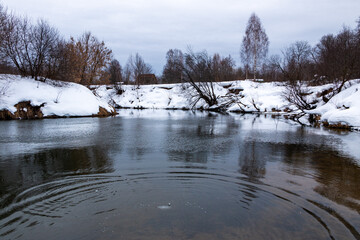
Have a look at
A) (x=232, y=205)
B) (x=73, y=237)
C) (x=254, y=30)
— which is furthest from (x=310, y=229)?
(x=254, y=30)

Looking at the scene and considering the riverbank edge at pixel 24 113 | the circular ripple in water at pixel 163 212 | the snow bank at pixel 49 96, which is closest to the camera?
the circular ripple in water at pixel 163 212

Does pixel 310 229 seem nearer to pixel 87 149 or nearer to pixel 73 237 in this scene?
pixel 73 237

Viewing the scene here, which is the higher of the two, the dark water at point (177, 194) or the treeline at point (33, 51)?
the treeline at point (33, 51)

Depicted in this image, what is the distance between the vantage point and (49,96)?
2084 cm

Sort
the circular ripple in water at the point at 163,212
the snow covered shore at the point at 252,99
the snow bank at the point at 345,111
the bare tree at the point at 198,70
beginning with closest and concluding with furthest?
1. the circular ripple in water at the point at 163,212
2. the snow bank at the point at 345,111
3. the snow covered shore at the point at 252,99
4. the bare tree at the point at 198,70

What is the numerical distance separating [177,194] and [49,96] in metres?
20.2

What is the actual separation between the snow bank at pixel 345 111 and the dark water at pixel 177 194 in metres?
8.28

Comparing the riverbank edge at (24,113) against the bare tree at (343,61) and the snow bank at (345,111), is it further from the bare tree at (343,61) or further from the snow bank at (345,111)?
the bare tree at (343,61)

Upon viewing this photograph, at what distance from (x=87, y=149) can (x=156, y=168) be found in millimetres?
3194

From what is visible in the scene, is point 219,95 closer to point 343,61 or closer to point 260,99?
point 260,99

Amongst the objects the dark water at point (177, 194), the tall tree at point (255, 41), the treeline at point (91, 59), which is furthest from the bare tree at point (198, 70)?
the dark water at point (177, 194)

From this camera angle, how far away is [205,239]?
298 cm

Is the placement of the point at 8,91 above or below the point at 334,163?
above

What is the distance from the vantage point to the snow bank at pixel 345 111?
→ 1455cm
